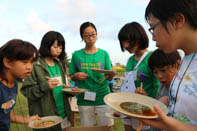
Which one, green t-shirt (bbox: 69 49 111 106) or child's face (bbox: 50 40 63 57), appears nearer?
child's face (bbox: 50 40 63 57)

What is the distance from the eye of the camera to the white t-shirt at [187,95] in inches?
29.3

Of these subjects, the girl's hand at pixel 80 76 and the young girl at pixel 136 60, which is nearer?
the young girl at pixel 136 60

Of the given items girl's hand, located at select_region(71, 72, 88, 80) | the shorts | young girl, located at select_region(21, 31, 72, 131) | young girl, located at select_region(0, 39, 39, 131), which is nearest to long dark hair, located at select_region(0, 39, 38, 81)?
young girl, located at select_region(0, 39, 39, 131)

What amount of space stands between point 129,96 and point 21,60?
1.00 metres

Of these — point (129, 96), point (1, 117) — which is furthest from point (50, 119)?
point (129, 96)

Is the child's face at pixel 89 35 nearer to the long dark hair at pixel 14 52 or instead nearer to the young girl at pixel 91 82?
the young girl at pixel 91 82

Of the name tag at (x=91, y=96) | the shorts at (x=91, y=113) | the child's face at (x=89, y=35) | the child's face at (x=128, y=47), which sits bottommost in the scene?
the shorts at (x=91, y=113)

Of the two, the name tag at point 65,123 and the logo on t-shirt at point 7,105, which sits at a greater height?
the logo on t-shirt at point 7,105

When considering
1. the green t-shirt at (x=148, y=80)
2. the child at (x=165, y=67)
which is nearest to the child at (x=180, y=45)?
the child at (x=165, y=67)

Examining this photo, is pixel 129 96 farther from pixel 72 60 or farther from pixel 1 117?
pixel 72 60

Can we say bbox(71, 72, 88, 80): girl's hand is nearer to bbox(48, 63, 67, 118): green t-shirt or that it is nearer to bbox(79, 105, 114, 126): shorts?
bbox(48, 63, 67, 118): green t-shirt

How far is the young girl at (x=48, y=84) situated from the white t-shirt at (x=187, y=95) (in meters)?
1.24

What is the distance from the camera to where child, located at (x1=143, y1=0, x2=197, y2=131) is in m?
0.74

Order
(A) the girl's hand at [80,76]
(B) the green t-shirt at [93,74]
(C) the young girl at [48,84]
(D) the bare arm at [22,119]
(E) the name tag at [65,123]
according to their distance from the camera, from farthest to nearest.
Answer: (B) the green t-shirt at [93,74] < (A) the girl's hand at [80,76] < (E) the name tag at [65,123] < (C) the young girl at [48,84] < (D) the bare arm at [22,119]
